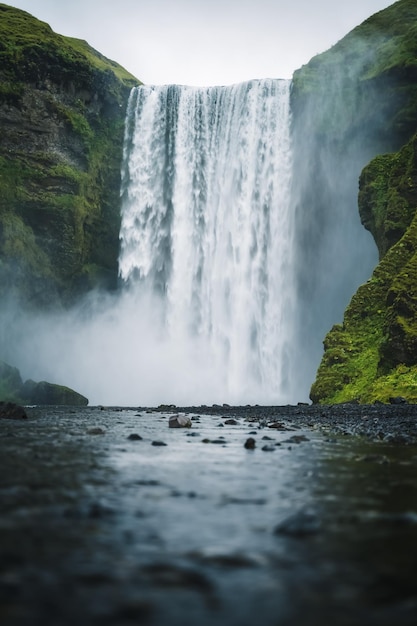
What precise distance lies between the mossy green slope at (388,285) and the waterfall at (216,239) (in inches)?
334

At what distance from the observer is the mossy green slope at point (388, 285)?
23703 millimetres

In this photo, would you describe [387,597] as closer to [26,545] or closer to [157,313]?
[26,545]

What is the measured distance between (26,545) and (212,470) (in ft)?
9.88

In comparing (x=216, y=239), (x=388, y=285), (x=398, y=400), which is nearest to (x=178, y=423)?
(x=398, y=400)

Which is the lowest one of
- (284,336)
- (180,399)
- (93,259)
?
(180,399)

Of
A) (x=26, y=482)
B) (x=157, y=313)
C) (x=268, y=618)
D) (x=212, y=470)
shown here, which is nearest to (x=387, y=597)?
(x=268, y=618)

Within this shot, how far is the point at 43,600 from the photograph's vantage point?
6.58 feet

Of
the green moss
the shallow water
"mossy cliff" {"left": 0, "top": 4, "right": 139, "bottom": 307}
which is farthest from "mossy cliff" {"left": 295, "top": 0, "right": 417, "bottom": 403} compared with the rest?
"mossy cliff" {"left": 0, "top": 4, "right": 139, "bottom": 307}

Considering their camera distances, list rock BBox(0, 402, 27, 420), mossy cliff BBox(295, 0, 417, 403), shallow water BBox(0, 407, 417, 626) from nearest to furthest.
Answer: shallow water BBox(0, 407, 417, 626) → rock BBox(0, 402, 27, 420) → mossy cliff BBox(295, 0, 417, 403)

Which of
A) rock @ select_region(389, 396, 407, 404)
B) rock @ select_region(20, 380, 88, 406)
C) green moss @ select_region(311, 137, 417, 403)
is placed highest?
green moss @ select_region(311, 137, 417, 403)

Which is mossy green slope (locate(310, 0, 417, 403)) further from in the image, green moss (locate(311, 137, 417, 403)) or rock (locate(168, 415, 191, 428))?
rock (locate(168, 415, 191, 428))

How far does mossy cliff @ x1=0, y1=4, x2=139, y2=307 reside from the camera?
4431 centimetres

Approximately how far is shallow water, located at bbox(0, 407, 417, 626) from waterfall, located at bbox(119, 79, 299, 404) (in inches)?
1339

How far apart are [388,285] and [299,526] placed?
1063 inches
